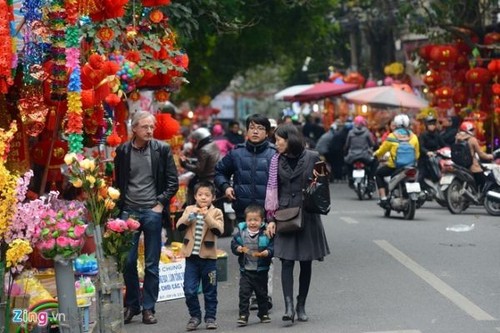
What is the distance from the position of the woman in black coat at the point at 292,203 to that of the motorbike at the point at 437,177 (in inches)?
381

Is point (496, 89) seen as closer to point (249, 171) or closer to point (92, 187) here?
point (249, 171)

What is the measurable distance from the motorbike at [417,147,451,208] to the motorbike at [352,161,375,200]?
216cm

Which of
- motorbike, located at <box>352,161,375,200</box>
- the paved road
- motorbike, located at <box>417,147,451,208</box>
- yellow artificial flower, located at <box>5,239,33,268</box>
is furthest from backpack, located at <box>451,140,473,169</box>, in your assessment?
yellow artificial flower, located at <box>5,239,33,268</box>

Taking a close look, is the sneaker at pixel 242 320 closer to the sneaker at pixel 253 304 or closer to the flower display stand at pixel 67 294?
the sneaker at pixel 253 304

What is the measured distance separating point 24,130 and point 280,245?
2518mm

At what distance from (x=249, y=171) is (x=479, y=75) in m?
16.7

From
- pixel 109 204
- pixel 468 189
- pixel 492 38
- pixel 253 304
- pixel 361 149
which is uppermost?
pixel 492 38

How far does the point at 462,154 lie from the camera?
1997 cm

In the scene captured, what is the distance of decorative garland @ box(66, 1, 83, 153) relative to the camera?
29.4 ft

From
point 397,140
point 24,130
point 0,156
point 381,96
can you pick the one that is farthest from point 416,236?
point 381,96

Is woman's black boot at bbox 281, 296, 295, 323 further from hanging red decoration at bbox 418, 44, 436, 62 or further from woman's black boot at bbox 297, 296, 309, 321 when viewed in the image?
hanging red decoration at bbox 418, 44, 436, 62

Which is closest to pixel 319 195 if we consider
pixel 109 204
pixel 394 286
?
pixel 109 204

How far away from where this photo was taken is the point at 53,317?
8938mm

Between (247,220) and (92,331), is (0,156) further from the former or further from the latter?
(247,220)
